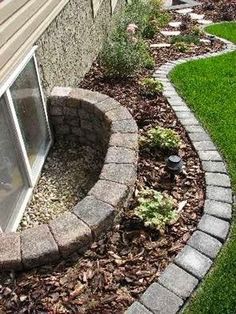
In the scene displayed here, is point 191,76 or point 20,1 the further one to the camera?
point 191,76

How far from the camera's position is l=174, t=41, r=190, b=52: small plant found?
776 cm

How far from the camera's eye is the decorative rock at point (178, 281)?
2.92 metres

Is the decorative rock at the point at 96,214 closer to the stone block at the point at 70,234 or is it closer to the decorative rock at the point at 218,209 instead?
the stone block at the point at 70,234

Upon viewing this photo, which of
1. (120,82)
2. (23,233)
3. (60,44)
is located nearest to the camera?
(23,233)

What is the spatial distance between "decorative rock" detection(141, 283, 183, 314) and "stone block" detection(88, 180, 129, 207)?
82cm

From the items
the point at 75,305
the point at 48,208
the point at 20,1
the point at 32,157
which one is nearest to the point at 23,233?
the point at 75,305

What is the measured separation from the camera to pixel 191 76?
21.1ft

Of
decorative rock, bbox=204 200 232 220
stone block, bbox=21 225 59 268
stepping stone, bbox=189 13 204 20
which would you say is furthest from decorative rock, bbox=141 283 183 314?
stepping stone, bbox=189 13 204 20

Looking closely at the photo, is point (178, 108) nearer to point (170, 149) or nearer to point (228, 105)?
point (228, 105)

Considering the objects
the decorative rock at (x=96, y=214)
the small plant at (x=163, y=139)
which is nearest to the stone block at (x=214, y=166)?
the small plant at (x=163, y=139)

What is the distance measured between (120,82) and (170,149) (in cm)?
206

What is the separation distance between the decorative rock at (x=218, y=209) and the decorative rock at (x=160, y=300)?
1016 mm

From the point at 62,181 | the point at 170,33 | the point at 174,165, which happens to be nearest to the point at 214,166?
the point at 174,165

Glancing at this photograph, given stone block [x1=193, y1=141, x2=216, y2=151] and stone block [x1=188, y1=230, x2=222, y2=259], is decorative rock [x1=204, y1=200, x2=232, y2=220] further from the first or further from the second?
stone block [x1=193, y1=141, x2=216, y2=151]
